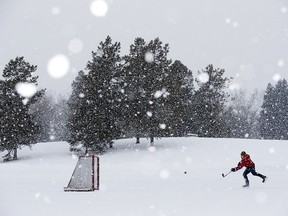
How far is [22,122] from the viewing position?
1481 inches

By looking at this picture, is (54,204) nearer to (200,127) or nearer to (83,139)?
(83,139)

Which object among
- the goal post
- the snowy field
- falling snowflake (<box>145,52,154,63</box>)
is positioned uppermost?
falling snowflake (<box>145,52,154,63</box>)

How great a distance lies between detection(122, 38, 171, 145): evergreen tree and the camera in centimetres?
3572

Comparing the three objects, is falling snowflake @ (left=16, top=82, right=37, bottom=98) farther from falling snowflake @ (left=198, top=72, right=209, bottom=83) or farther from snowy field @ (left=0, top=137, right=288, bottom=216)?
falling snowflake @ (left=198, top=72, right=209, bottom=83)

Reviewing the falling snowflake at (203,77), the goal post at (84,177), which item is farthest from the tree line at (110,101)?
the goal post at (84,177)

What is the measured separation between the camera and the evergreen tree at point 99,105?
118 ft

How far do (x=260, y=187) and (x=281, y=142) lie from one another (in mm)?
21674

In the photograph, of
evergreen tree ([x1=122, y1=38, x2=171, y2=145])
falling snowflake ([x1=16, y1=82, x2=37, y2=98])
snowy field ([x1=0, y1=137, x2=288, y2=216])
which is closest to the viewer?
snowy field ([x1=0, y1=137, x2=288, y2=216])

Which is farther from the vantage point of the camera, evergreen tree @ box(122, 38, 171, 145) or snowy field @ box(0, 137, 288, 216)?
evergreen tree @ box(122, 38, 171, 145)

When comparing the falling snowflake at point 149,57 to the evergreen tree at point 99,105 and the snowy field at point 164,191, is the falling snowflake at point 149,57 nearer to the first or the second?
the evergreen tree at point 99,105

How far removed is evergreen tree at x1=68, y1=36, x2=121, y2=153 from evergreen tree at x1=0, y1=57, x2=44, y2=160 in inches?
168

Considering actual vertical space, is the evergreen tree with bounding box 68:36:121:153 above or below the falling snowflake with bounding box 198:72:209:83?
below

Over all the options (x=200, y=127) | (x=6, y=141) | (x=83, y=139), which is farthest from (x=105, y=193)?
(x=200, y=127)

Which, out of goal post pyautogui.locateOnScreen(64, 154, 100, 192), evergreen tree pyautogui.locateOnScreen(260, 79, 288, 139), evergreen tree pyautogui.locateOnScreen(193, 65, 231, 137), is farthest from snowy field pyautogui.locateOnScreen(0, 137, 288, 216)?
evergreen tree pyautogui.locateOnScreen(260, 79, 288, 139)
